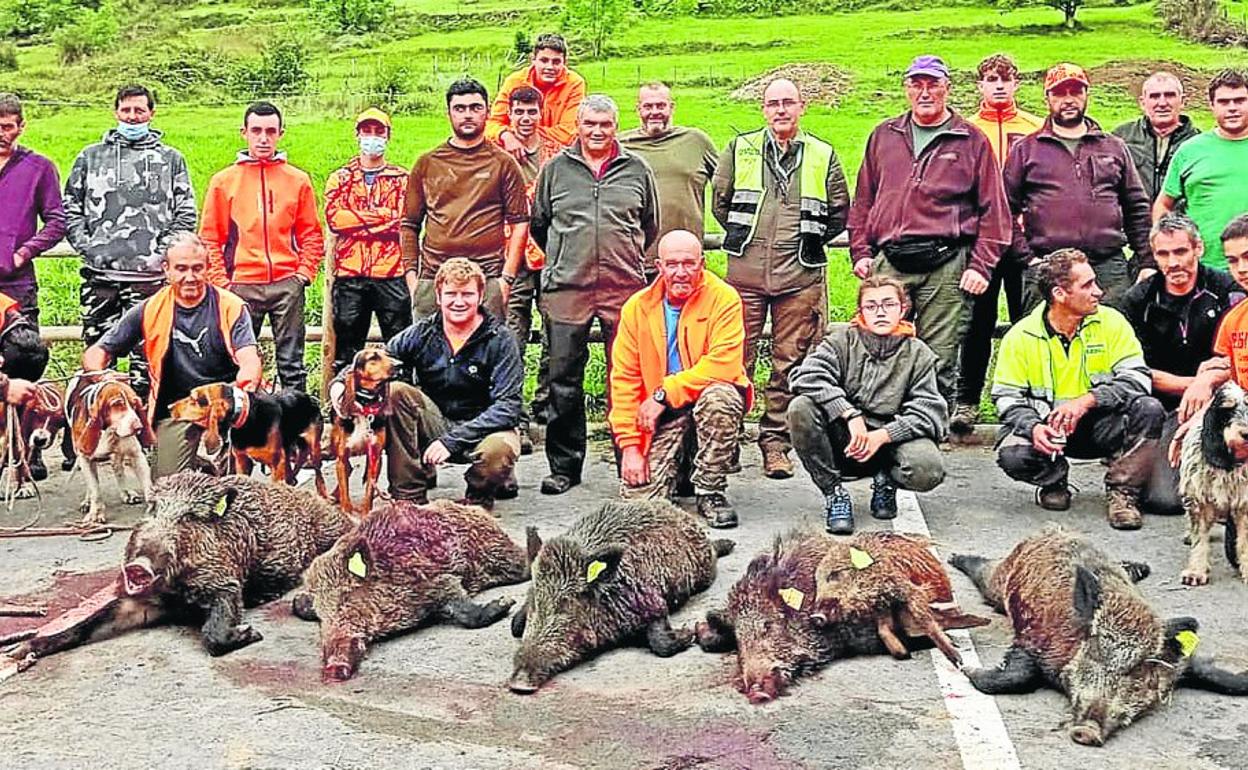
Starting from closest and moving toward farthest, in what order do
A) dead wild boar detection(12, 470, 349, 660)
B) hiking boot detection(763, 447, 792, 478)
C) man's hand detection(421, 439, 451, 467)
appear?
dead wild boar detection(12, 470, 349, 660)
man's hand detection(421, 439, 451, 467)
hiking boot detection(763, 447, 792, 478)

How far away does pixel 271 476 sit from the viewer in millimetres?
8133

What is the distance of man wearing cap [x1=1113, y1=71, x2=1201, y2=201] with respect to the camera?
9.70m

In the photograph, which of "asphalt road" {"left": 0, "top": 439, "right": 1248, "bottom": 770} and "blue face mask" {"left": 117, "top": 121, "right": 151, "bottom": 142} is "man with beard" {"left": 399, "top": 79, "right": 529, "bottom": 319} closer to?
"blue face mask" {"left": 117, "top": 121, "right": 151, "bottom": 142}

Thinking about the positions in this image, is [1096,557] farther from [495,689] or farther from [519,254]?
[519,254]

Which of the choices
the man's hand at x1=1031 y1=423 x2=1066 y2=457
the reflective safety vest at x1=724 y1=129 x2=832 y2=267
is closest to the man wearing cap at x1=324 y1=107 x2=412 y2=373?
the reflective safety vest at x1=724 y1=129 x2=832 y2=267

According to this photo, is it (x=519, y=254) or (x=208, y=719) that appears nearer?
(x=208, y=719)

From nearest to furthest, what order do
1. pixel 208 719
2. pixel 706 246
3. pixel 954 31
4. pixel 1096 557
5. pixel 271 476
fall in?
1. pixel 208 719
2. pixel 1096 557
3. pixel 271 476
4. pixel 706 246
5. pixel 954 31

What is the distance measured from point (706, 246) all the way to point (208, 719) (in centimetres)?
Result: 646

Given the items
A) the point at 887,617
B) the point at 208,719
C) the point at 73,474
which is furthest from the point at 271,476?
the point at 887,617

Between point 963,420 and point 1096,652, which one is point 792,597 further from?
point 963,420

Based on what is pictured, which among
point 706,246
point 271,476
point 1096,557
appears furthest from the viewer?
point 706,246

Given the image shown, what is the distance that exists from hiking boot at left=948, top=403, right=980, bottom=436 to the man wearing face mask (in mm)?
5338

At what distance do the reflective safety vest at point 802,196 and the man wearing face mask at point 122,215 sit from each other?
3695 millimetres

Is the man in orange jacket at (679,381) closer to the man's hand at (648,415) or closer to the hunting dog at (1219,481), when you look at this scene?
the man's hand at (648,415)
